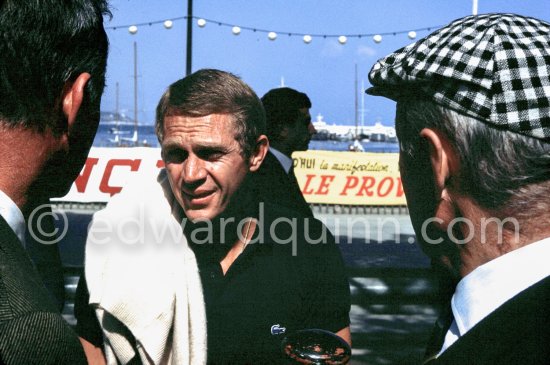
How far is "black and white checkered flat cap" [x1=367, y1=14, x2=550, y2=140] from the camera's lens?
1270mm

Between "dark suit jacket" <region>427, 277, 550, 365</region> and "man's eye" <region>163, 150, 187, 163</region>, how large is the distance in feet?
4.88

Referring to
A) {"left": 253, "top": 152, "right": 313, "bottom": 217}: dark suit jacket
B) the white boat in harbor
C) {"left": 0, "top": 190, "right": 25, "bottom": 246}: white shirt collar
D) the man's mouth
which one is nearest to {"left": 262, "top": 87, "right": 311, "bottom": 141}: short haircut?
{"left": 253, "top": 152, "right": 313, "bottom": 217}: dark suit jacket

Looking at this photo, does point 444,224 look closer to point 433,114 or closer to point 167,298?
point 433,114

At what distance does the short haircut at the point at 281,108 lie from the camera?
18.3 feet

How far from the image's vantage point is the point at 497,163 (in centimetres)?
133

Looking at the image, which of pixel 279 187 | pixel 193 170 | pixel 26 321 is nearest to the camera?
pixel 26 321

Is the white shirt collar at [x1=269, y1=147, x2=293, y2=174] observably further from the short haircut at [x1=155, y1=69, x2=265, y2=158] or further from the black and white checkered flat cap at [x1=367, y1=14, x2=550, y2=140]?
the black and white checkered flat cap at [x1=367, y1=14, x2=550, y2=140]

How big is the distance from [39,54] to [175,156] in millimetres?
1146

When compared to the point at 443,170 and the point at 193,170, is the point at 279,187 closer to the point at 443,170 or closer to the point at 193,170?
the point at 193,170

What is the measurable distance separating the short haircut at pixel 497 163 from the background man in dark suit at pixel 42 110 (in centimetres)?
82

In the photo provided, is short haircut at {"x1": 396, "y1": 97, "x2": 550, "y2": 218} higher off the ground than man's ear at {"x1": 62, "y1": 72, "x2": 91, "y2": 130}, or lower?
lower

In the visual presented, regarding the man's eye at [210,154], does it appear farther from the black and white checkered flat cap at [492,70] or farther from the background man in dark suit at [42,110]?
the black and white checkered flat cap at [492,70]

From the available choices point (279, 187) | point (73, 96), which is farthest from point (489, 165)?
point (279, 187)

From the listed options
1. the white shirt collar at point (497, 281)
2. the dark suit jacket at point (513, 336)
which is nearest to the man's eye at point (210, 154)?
the white shirt collar at point (497, 281)
